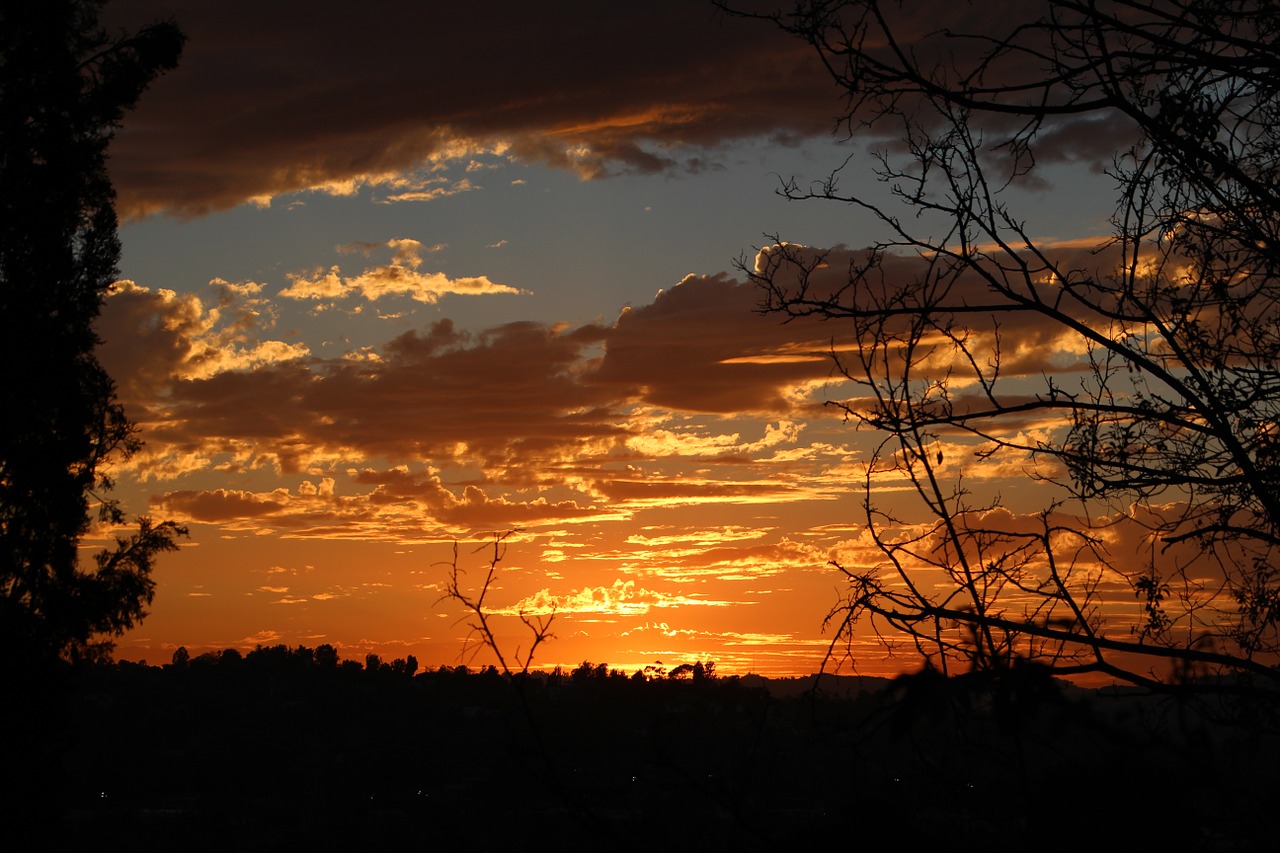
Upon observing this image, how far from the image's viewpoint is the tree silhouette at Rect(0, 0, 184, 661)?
13.9 metres

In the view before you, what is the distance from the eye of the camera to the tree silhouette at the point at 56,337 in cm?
1395

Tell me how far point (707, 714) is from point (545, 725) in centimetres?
130

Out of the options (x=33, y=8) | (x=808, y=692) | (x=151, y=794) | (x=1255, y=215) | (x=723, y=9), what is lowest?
(x=151, y=794)

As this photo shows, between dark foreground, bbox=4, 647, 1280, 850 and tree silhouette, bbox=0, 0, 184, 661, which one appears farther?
A: tree silhouette, bbox=0, 0, 184, 661

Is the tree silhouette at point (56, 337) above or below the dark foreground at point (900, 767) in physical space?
above

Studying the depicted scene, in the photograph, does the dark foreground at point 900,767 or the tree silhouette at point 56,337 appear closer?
the dark foreground at point 900,767

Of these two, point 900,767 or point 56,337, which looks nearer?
point 900,767

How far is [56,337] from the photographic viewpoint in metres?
14.5

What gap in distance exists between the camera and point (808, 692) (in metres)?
3.33

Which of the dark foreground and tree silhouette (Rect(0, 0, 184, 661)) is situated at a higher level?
tree silhouette (Rect(0, 0, 184, 661))

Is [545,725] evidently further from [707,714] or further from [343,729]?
[343,729]

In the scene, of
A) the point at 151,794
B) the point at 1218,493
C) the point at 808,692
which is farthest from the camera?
the point at 151,794

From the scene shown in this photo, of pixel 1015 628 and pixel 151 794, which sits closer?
pixel 1015 628

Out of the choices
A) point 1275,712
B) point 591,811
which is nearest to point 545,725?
point 591,811
